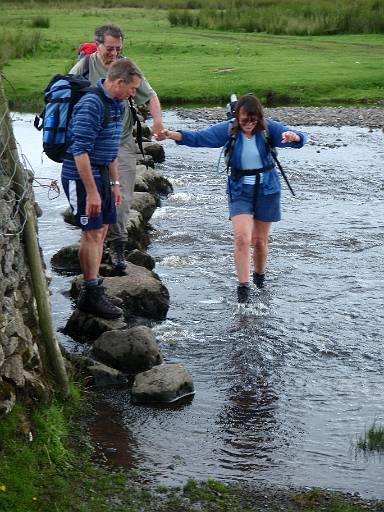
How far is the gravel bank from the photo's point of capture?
85.8 ft

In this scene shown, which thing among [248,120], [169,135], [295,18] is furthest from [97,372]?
[295,18]

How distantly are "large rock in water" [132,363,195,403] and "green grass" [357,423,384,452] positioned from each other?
1.62m

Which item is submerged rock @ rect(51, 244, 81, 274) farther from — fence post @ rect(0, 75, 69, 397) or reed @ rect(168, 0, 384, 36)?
reed @ rect(168, 0, 384, 36)

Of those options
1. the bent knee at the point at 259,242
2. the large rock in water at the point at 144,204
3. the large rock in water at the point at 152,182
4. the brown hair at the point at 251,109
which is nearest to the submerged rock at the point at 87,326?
the bent knee at the point at 259,242

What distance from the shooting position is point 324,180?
18.9m

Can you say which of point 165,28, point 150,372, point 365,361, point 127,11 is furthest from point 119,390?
point 127,11

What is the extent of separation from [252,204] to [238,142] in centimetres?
72

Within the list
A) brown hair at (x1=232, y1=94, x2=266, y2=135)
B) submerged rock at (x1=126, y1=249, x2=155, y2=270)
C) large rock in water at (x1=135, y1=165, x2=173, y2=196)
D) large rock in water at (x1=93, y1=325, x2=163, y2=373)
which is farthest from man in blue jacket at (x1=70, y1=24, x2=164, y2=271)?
large rock in water at (x1=135, y1=165, x2=173, y2=196)

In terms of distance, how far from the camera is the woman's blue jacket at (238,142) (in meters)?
10.7

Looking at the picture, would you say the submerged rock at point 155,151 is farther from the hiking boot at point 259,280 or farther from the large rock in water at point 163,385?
the large rock in water at point 163,385

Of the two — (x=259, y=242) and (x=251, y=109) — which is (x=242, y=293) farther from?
(x=251, y=109)

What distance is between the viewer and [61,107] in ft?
30.0

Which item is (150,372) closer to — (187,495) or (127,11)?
(187,495)

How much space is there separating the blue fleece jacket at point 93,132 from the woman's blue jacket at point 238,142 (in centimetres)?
144
